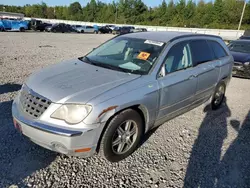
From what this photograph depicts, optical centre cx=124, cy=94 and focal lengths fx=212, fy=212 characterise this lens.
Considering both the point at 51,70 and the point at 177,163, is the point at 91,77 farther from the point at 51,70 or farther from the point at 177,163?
the point at 177,163

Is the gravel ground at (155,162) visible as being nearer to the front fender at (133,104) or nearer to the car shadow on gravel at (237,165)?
the car shadow on gravel at (237,165)

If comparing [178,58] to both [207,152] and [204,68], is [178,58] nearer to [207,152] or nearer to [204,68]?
[204,68]

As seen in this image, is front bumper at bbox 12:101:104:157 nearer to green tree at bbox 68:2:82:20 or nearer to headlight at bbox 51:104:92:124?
headlight at bbox 51:104:92:124

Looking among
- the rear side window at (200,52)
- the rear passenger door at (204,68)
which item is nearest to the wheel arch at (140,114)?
the rear passenger door at (204,68)

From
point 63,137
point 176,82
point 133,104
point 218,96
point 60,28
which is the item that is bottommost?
point 218,96

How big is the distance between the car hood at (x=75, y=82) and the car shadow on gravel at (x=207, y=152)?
1.49 metres

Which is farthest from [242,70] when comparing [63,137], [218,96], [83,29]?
[83,29]

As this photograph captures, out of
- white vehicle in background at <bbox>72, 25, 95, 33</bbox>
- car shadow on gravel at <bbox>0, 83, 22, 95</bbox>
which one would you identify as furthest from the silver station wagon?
white vehicle in background at <bbox>72, 25, 95, 33</bbox>

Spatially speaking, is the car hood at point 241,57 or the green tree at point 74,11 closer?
the car hood at point 241,57

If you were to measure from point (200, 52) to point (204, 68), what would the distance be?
13.0 inches

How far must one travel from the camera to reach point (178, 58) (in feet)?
11.5

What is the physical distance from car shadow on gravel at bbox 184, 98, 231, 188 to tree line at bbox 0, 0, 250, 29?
203 ft

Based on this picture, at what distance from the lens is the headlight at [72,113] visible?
93.0 inches

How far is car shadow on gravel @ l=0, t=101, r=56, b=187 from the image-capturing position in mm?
2527
